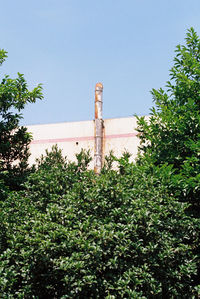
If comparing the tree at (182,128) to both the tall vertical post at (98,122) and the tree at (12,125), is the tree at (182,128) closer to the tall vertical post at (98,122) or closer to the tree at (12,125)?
the tree at (12,125)

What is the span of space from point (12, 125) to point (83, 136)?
783 cm

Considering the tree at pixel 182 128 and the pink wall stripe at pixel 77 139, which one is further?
the pink wall stripe at pixel 77 139

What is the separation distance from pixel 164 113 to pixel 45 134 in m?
11.2

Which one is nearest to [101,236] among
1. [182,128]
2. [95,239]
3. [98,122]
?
[95,239]

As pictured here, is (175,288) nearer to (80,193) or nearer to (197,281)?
(197,281)

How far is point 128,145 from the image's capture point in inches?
820

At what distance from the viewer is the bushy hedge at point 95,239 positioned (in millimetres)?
7879

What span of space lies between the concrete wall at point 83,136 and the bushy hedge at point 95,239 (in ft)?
35.2

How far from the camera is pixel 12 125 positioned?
14.1m

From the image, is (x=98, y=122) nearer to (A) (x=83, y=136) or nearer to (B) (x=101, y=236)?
(A) (x=83, y=136)

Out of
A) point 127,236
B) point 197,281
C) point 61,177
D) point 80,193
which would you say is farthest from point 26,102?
point 197,281

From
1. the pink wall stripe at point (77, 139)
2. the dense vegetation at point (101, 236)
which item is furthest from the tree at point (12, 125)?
the pink wall stripe at point (77, 139)

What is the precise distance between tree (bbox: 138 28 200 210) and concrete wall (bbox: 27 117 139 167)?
7.49m

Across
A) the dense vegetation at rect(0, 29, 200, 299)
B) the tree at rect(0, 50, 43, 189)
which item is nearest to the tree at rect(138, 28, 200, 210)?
the dense vegetation at rect(0, 29, 200, 299)
